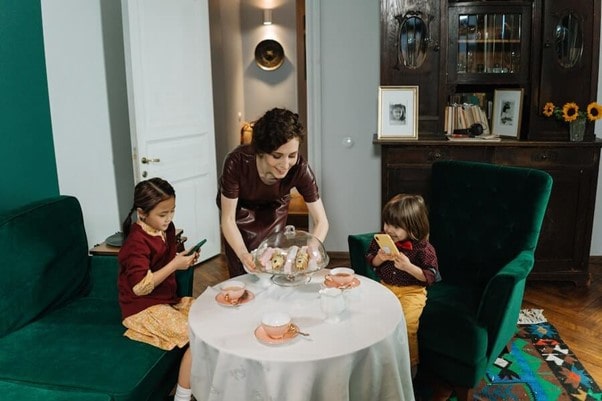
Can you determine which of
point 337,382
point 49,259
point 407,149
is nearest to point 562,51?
point 407,149

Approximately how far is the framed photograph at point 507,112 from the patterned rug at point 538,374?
1.26 metres

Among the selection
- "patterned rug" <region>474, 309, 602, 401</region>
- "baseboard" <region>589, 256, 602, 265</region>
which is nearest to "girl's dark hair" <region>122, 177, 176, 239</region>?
"patterned rug" <region>474, 309, 602, 401</region>

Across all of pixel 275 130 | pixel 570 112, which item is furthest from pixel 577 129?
pixel 275 130

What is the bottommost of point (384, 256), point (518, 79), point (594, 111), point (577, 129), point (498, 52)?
point (384, 256)

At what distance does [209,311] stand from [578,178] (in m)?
2.54

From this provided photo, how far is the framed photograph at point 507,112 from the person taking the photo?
363 cm

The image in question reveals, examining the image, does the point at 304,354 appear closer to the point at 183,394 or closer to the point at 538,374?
the point at 183,394

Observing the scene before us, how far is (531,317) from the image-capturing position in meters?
3.27

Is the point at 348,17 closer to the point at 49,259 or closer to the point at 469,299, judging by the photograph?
the point at 469,299

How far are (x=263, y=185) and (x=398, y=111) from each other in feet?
4.85

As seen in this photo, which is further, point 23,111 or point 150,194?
point 23,111

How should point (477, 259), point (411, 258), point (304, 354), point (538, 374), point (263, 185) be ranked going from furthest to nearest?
point (477, 259) → point (538, 374) → point (263, 185) → point (411, 258) → point (304, 354)

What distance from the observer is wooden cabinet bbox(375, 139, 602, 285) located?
3.52 meters

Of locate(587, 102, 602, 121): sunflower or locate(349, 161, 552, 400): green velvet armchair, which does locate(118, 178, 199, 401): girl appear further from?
locate(587, 102, 602, 121): sunflower
